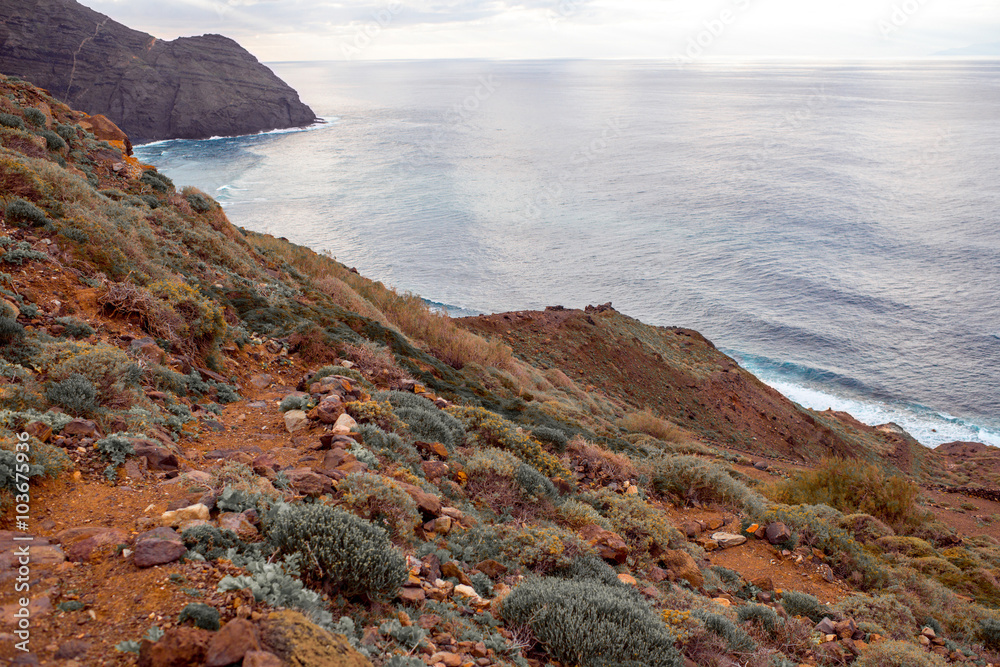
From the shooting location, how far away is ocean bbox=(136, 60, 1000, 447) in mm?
35125

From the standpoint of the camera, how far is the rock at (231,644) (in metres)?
2.77

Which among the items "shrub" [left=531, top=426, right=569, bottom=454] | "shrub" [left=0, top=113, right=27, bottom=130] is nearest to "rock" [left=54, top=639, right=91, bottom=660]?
"shrub" [left=531, top=426, right=569, bottom=454]

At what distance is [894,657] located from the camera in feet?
18.2

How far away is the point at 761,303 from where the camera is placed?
41094mm

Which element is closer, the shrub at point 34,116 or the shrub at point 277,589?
the shrub at point 277,589

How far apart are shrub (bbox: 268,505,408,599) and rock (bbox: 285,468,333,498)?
71 cm

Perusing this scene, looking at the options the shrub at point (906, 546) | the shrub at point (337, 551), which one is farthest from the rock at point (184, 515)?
the shrub at point (906, 546)

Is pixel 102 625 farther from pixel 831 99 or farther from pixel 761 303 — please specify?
pixel 831 99

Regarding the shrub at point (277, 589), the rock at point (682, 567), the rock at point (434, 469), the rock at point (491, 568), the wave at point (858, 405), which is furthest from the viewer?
the wave at point (858, 405)

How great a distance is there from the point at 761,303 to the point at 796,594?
38274 millimetres

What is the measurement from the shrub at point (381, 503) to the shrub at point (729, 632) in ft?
9.74

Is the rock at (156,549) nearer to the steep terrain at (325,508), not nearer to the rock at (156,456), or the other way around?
the steep terrain at (325,508)

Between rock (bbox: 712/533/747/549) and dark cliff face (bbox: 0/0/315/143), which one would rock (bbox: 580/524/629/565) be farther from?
dark cliff face (bbox: 0/0/315/143)

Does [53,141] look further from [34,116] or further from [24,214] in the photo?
[24,214]
